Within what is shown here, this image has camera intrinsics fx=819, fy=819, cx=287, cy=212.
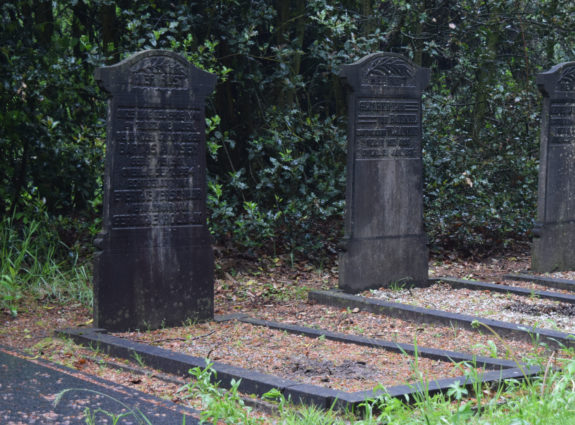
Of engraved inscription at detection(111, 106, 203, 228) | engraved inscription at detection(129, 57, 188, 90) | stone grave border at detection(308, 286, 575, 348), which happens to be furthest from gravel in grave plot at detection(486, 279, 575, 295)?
engraved inscription at detection(129, 57, 188, 90)

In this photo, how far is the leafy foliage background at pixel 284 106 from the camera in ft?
30.1

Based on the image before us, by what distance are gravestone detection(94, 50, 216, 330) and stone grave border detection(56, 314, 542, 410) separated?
0.44 meters

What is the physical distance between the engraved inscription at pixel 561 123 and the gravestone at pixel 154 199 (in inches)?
168

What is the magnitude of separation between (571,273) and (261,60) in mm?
4708

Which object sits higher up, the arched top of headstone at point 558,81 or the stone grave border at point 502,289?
the arched top of headstone at point 558,81

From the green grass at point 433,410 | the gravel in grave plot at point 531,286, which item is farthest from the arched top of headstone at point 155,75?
the gravel in grave plot at point 531,286

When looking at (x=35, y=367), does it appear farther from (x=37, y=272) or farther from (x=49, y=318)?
(x=37, y=272)

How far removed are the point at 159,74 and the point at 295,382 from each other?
2.97 metres

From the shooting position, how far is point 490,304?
24.1 feet

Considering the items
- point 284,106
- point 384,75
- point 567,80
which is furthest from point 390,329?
point 284,106

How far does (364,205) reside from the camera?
784 cm

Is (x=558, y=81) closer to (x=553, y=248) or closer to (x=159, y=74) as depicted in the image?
(x=553, y=248)

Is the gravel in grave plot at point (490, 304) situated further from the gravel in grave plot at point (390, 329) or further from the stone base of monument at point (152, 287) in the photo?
the stone base of monument at point (152, 287)

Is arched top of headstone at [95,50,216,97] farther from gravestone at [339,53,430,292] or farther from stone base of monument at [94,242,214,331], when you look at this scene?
gravestone at [339,53,430,292]
